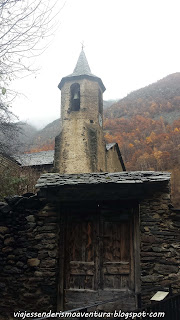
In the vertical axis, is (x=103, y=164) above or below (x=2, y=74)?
above

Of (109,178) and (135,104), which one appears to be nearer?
(109,178)

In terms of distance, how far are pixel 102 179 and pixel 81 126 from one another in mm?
11982

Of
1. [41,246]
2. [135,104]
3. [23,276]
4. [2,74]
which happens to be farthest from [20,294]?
[135,104]

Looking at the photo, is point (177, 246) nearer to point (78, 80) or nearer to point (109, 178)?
point (109, 178)

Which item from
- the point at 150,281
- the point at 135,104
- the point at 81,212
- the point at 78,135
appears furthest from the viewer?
the point at 135,104

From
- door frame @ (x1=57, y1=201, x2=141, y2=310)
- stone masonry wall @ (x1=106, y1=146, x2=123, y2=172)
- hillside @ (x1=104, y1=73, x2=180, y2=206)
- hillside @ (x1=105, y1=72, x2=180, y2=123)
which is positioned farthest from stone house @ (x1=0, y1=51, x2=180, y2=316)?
hillside @ (x1=105, y1=72, x2=180, y2=123)

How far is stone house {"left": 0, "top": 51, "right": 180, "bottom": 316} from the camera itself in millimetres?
5344

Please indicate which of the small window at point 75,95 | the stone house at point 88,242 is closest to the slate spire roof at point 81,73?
the small window at point 75,95

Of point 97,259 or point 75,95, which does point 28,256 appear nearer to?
point 97,259

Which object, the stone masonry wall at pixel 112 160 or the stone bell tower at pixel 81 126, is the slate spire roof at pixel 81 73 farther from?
the stone masonry wall at pixel 112 160

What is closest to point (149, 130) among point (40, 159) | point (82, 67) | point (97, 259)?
point (40, 159)

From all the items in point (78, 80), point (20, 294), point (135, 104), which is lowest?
point (20, 294)

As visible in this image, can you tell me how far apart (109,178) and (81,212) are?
1075mm

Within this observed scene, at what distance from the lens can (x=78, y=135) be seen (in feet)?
55.7
